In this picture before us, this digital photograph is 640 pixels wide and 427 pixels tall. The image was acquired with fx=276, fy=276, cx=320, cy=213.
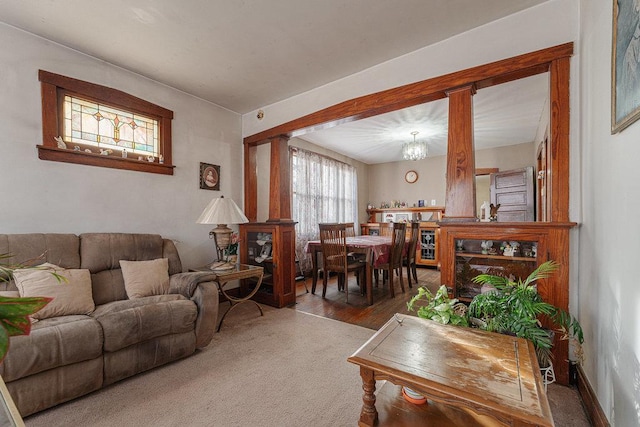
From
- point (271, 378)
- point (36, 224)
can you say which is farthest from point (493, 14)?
point (36, 224)

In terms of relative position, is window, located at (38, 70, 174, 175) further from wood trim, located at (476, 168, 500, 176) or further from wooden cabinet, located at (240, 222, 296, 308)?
wood trim, located at (476, 168, 500, 176)

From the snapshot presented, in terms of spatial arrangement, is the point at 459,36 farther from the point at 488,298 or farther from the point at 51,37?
the point at 51,37

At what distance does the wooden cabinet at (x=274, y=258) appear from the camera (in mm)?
3400

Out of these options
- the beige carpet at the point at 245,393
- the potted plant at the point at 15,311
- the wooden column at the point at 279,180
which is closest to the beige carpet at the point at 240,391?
the beige carpet at the point at 245,393

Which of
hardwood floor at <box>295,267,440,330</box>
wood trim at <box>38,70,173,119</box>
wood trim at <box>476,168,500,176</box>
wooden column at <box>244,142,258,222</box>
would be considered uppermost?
wood trim at <box>38,70,173,119</box>

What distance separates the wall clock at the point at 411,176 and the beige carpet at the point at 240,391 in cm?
470

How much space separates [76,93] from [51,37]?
434 mm

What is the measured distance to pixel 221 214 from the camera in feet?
9.27

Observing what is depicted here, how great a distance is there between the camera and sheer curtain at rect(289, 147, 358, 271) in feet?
15.8

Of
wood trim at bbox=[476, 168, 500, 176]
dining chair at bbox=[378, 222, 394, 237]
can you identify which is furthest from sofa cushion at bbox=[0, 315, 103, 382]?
wood trim at bbox=[476, 168, 500, 176]

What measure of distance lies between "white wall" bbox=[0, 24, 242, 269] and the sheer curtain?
134 centimetres

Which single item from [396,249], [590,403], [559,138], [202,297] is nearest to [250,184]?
[202,297]

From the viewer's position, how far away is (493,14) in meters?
2.06

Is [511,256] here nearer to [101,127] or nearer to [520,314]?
[520,314]
